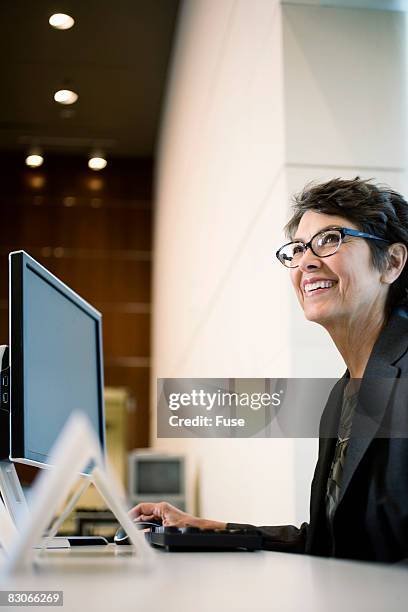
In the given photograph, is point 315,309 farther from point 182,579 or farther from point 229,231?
point 229,231

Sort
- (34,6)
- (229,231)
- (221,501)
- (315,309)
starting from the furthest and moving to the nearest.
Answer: (34,6), (221,501), (229,231), (315,309)

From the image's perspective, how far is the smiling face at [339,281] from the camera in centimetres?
165

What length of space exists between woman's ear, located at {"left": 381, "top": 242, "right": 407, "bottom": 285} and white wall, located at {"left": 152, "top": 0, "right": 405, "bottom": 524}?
495mm

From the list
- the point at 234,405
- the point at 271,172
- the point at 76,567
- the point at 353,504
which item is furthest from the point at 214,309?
the point at 76,567

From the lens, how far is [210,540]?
3.62ft

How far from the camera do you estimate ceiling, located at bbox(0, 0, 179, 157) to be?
4613 mm

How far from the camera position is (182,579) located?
72cm

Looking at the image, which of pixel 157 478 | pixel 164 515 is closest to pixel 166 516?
pixel 164 515

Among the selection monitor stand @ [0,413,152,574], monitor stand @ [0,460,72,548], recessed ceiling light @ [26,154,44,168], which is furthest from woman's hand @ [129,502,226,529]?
recessed ceiling light @ [26,154,44,168]

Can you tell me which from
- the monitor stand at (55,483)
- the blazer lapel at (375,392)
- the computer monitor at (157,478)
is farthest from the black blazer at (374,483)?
the computer monitor at (157,478)

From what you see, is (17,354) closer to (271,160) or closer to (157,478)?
(271,160)

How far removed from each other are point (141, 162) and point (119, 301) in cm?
110

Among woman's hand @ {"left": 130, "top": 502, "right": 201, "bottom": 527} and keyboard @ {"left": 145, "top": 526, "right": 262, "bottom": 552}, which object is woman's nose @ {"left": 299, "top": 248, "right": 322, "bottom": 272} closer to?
woman's hand @ {"left": 130, "top": 502, "right": 201, "bottom": 527}

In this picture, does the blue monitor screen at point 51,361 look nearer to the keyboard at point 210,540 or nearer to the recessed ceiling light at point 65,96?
the keyboard at point 210,540
